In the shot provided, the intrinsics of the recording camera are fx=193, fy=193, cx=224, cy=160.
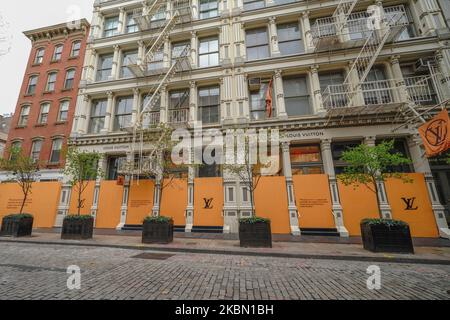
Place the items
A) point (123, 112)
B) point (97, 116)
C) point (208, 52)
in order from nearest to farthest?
point (208, 52)
point (123, 112)
point (97, 116)

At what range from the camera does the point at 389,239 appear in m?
7.19

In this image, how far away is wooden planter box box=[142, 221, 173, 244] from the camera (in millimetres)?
8875

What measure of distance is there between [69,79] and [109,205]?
47.1ft

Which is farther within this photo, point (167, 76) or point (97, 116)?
point (97, 116)

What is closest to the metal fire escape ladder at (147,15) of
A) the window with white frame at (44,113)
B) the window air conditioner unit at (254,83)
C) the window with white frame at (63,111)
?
the window with white frame at (63,111)

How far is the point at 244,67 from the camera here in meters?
13.5

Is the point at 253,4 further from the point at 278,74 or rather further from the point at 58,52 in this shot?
the point at 58,52

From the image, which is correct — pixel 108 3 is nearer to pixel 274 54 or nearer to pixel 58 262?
pixel 274 54

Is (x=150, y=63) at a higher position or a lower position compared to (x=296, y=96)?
higher

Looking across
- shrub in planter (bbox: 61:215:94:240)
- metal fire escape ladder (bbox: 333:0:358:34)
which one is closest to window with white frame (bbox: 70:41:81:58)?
shrub in planter (bbox: 61:215:94:240)

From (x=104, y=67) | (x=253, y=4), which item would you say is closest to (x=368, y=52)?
(x=253, y=4)

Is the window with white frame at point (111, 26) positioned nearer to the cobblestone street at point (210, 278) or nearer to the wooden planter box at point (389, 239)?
the cobblestone street at point (210, 278)

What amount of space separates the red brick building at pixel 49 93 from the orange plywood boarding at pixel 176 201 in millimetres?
10583

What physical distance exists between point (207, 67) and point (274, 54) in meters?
4.77
